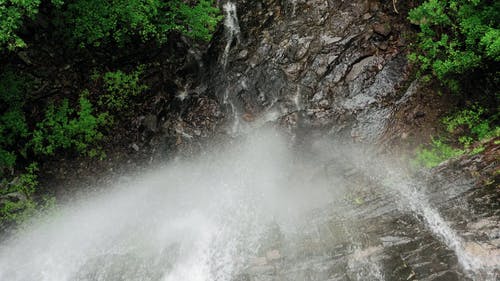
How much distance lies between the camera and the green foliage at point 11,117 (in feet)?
24.9

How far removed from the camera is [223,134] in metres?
8.28

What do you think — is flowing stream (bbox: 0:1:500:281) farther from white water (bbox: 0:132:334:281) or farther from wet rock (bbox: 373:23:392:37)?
wet rock (bbox: 373:23:392:37)

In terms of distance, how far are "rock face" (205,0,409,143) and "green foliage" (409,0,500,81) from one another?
23.0 inches

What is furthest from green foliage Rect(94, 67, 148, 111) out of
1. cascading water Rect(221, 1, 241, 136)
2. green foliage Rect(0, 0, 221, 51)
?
cascading water Rect(221, 1, 241, 136)

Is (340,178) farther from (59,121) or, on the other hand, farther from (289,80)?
(59,121)

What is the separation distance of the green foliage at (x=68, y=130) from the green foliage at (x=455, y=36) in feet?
24.9

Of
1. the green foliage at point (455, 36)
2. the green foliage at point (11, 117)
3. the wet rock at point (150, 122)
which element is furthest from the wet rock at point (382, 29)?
the green foliage at point (11, 117)

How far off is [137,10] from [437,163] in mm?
7112

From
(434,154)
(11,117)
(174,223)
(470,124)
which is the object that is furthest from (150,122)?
(470,124)

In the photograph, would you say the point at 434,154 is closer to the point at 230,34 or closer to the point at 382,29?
the point at 382,29

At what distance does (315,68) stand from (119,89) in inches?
197

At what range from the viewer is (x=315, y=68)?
7887mm

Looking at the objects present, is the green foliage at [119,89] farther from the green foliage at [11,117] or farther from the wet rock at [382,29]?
the wet rock at [382,29]

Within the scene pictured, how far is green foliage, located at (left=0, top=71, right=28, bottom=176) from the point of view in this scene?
759 cm
